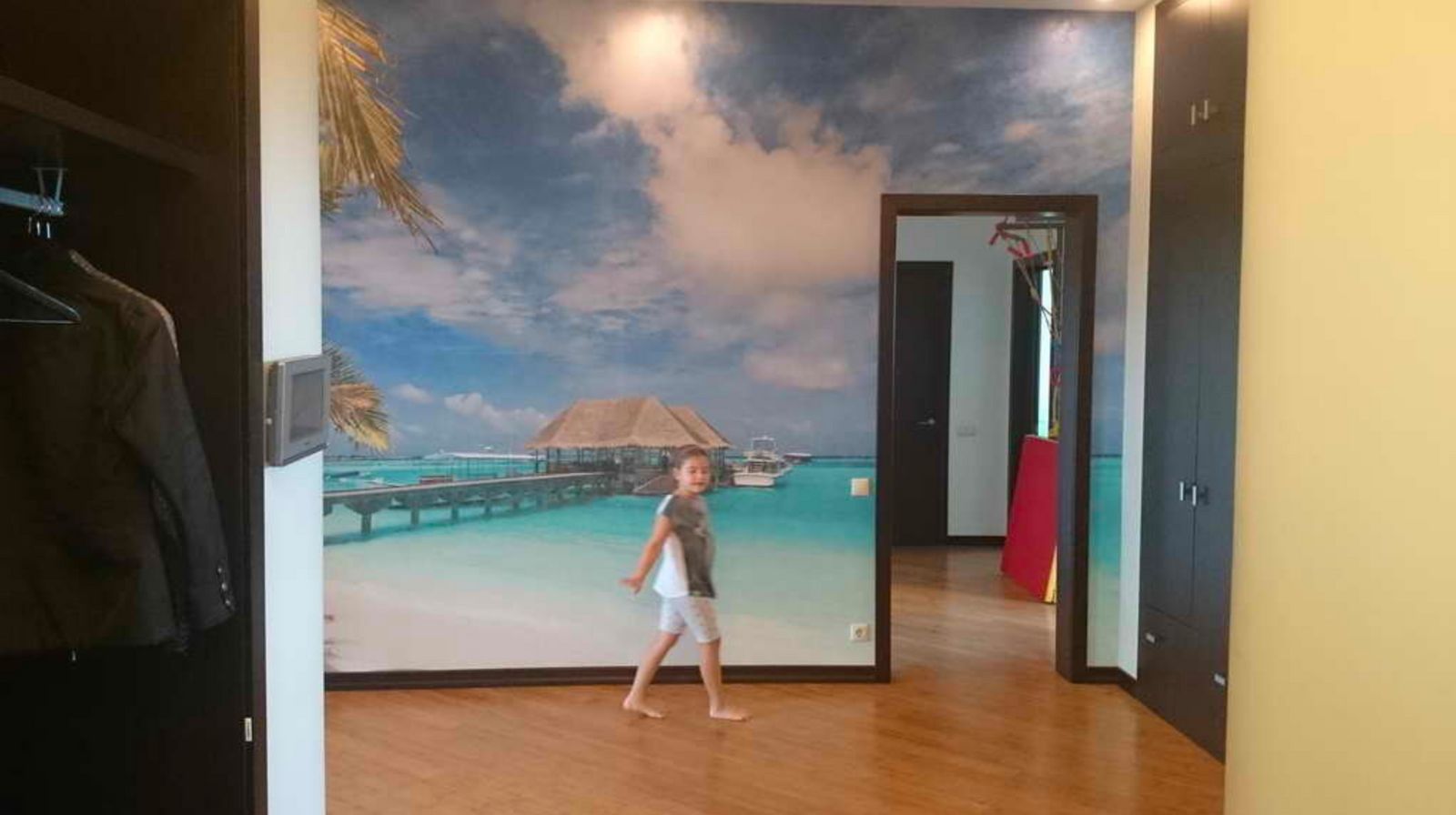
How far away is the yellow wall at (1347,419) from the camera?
134 centimetres

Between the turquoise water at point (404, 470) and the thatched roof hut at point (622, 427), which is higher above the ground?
the thatched roof hut at point (622, 427)

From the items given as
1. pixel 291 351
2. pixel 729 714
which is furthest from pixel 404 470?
pixel 291 351

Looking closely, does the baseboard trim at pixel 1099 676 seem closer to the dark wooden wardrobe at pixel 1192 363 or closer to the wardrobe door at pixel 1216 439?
the dark wooden wardrobe at pixel 1192 363

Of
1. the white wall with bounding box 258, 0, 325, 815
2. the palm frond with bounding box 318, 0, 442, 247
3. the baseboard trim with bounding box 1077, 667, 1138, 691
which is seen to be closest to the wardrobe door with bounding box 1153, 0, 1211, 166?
the baseboard trim with bounding box 1077, 667, 1138, 691

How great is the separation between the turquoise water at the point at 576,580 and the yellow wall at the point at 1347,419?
361 centimetres

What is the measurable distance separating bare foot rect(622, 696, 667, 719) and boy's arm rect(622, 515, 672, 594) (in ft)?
1.57

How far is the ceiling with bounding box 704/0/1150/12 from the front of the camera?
496cm

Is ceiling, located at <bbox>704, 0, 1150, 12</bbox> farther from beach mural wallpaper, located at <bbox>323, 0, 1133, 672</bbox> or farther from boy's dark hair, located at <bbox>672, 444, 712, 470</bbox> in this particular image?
boy's dark hair, located at <bbox>672, 444, 712, 470</bbox>

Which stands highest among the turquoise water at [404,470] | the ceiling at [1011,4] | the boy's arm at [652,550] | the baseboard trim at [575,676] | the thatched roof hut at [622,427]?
the ceiling at [1011,4]

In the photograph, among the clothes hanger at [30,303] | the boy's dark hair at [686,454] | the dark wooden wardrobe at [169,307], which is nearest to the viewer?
the clothes hanger at [30,303]

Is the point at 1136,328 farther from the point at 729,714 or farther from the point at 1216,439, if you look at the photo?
the point at 729,714

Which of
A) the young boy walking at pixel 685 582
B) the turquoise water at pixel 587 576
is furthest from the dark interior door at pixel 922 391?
the young boy walking at pixel 685 582

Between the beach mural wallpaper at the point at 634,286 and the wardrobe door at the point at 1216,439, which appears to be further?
the beach mural wallpaper at the point at 634,286

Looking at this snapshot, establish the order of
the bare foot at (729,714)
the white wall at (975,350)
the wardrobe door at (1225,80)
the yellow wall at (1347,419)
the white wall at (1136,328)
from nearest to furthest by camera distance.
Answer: the yellow wall at (1347,419)
the wardrobe door at (1225,80)
the bare foot at (729,714)
the white wall at (1136,328)
the white wall at (975,350)
